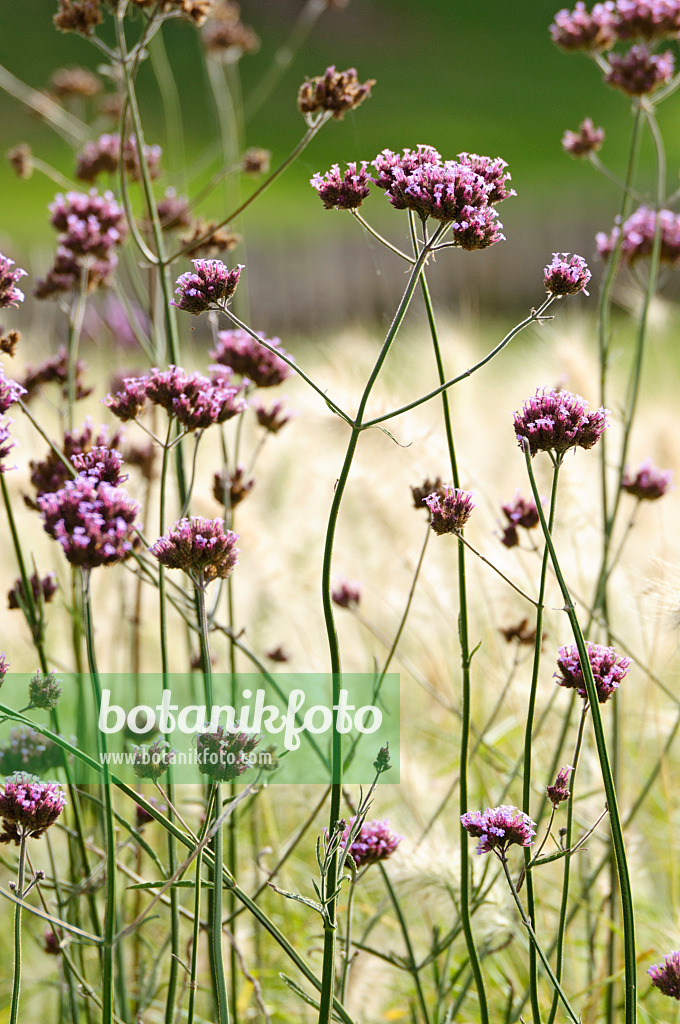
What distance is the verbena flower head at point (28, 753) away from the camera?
78cm

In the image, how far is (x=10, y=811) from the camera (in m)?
0.63

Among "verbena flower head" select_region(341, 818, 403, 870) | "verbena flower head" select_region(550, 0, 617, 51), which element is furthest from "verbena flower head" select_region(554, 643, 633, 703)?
"verbena flower head" select_region(550, 0, 617, 51)

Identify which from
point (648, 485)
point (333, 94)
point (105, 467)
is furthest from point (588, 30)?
point (105, 467)

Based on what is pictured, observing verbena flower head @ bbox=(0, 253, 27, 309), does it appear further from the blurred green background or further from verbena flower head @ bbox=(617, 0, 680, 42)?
the blurred green background

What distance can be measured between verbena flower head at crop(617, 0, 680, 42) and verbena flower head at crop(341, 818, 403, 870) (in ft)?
2.66

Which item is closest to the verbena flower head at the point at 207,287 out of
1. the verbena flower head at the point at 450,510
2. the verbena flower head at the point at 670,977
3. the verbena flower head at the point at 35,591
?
the verbena flower head at the point at 450,510

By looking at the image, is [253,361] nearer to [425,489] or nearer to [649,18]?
[425,489]

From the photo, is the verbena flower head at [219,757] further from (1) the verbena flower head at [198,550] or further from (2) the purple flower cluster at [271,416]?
(2) the purple flower cluster at [271,416]

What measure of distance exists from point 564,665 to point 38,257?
4.04 feet

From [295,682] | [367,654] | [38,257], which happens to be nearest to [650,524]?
[367,654]

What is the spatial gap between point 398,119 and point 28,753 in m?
11.1

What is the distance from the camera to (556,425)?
64 cm

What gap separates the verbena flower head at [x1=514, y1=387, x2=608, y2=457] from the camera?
64 cm

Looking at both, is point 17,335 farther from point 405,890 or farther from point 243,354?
point 405,890
